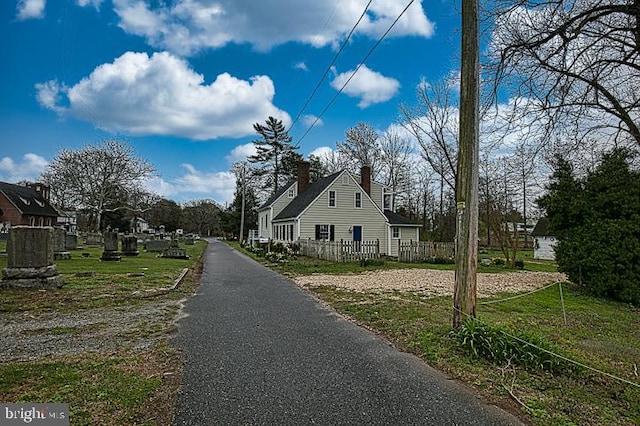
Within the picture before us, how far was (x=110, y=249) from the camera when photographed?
1848 centimetres

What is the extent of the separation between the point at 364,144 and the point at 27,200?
41.4 m

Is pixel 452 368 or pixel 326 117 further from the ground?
pixel 326 117

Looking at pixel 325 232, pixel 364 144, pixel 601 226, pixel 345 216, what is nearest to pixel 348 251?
pixel 325 232

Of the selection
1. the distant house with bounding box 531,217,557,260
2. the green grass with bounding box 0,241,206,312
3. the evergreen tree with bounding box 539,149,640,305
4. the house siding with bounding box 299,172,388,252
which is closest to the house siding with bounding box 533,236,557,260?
the distant house with bounding box 531,217,557,260

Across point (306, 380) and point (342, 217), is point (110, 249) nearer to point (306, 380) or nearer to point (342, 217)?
point (342, 217)

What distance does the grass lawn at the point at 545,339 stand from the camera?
3707 mm

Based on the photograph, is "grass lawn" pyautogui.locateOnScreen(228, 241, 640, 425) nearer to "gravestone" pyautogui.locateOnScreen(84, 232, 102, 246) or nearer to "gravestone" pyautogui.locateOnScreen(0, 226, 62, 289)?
"gravestone" pyautogui.locateOnScreen(0, 226, 62, 289)

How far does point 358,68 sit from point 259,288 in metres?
6.86

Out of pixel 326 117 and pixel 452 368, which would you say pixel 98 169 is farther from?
pixel 452 368

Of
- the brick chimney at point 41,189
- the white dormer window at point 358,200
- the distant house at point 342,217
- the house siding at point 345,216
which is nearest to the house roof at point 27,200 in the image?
the brick chimney at point 41,189

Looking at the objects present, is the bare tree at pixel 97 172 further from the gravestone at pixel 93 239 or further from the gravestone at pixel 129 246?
the gravestone at pixel 129 246

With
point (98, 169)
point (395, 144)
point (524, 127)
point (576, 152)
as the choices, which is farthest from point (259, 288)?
point (98, 169)

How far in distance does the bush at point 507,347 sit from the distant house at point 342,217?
2195cm

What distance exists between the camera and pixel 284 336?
5.90 m
